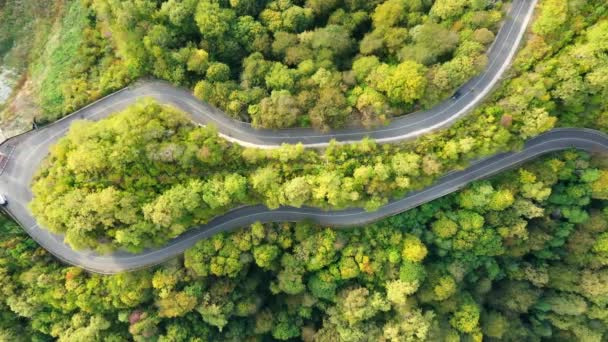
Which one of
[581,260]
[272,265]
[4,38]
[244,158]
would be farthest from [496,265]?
[4,38]

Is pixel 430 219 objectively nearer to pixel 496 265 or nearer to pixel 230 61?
pixel 496 265

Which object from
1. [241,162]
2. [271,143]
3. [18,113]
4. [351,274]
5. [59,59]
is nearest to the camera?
[241,162]

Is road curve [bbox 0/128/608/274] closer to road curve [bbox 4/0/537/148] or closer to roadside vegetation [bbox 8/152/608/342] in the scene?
roadside vegetation [bbox 8/152/608/342]

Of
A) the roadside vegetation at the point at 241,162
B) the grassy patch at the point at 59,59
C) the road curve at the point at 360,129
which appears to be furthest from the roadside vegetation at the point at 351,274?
the grassy patch at the point at 59,59

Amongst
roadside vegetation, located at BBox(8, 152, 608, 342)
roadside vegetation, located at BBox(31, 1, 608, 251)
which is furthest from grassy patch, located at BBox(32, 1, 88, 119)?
roadside vegetation, located at BBox(8, 152, 608, 342)

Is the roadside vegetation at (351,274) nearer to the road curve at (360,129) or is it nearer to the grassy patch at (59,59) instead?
the road curve at (360,129)

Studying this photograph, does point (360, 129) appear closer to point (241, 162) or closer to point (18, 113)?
point (241, 162)

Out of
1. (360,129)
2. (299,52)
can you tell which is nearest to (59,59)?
(299,52)
